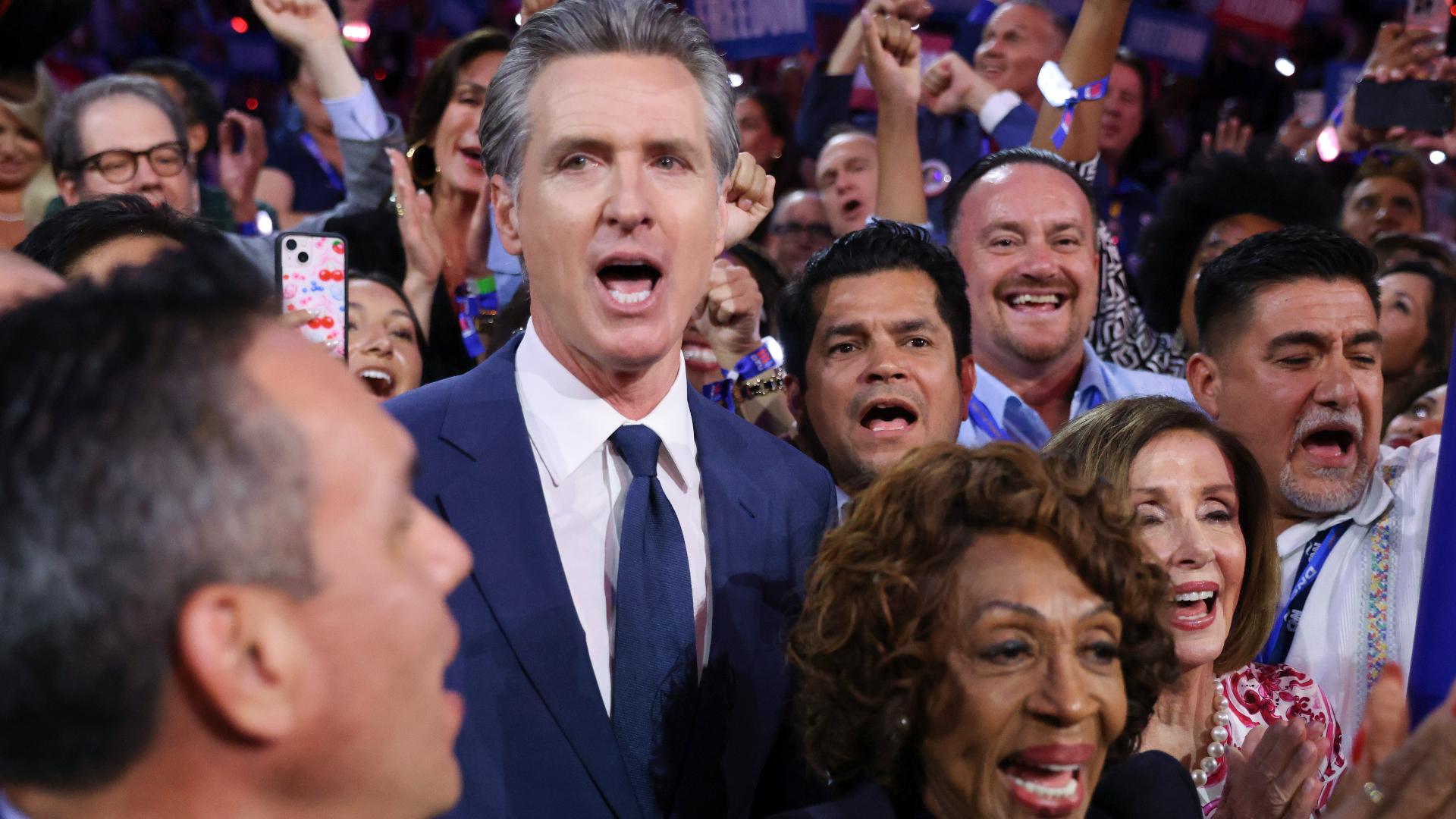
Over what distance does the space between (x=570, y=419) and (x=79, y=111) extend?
2513 millimetres

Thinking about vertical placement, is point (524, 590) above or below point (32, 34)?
below

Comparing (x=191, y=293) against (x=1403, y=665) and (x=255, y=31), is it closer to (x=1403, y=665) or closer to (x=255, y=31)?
(x=1403, y=665)

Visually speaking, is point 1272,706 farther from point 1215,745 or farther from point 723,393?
point 723,393

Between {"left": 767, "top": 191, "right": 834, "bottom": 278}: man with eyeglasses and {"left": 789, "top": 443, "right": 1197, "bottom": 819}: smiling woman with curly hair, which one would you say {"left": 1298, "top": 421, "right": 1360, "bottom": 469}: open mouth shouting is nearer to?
{"left": 789, "top": 443, "right": 1197, "bottom": 819}: smiling woman with curly hair

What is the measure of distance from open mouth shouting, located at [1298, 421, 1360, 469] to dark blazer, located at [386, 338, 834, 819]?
1.63m

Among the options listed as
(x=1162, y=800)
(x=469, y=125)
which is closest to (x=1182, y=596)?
(x=1162, y=800)

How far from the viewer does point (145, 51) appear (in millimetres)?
10039

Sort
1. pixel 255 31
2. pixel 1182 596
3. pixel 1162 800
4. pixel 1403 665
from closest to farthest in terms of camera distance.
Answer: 1. pixel 1162 800
2. pixel 1182 596
3. pixel 1403 665
4. pixel 255 31

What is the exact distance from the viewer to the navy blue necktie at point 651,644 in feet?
6.90

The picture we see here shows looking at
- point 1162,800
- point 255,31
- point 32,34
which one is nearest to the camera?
point 1162,800

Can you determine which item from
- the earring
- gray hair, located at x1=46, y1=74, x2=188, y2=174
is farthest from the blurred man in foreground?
the earring

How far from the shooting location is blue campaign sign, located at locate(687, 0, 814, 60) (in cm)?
586

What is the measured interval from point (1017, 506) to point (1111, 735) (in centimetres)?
33

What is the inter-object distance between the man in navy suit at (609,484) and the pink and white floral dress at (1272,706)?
1041mm
